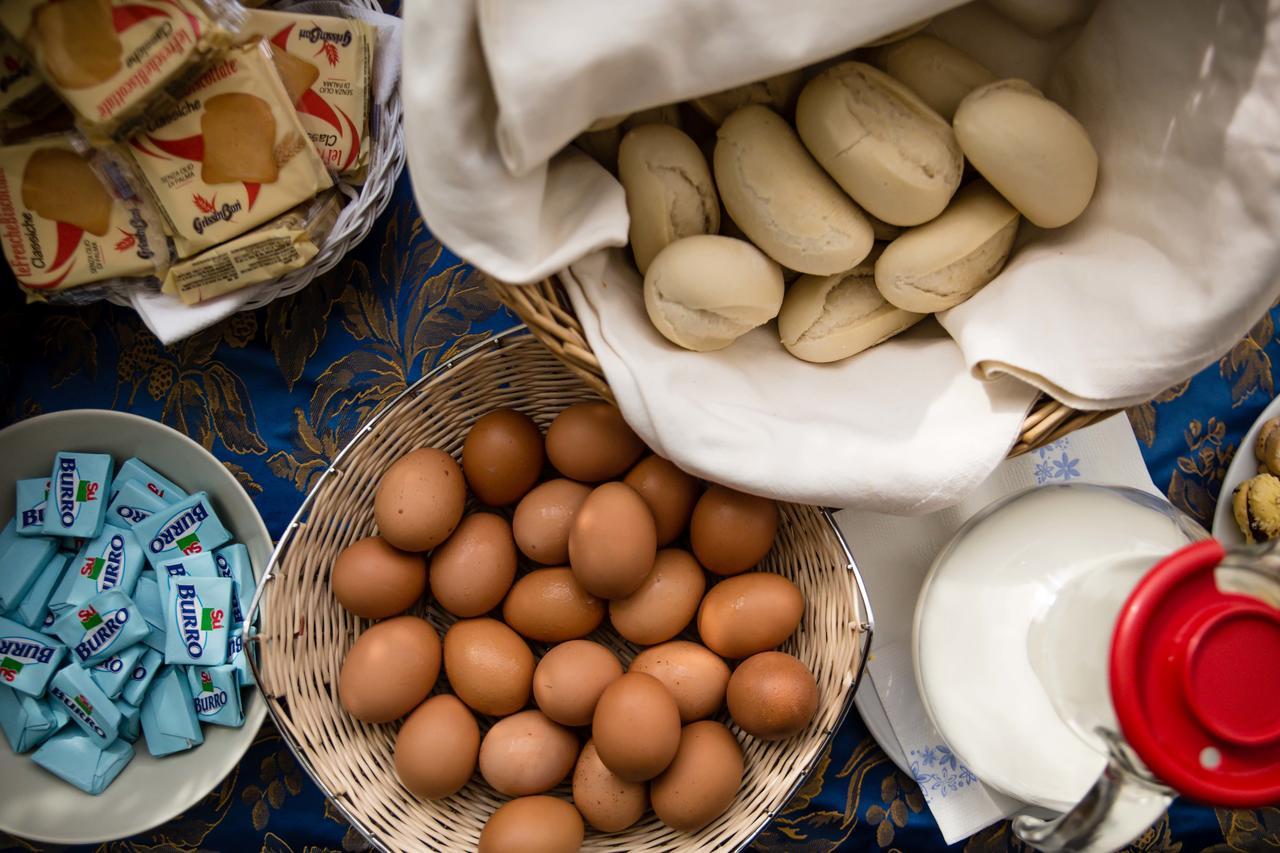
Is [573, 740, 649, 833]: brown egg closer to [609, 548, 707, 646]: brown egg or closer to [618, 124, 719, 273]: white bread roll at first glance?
[609, 548, 707, 646]: brown egg

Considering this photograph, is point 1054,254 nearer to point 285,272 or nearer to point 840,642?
point 840,642

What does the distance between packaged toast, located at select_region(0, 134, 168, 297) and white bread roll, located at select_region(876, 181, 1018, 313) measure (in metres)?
0.54

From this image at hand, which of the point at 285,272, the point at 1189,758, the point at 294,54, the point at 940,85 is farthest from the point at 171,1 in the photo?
the point at 1189,758

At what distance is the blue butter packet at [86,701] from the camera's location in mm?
694

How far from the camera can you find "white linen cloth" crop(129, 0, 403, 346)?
0.69 meters

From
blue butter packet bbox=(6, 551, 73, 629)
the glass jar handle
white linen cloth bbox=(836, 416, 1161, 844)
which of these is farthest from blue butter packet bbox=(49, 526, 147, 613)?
the glass jar handle

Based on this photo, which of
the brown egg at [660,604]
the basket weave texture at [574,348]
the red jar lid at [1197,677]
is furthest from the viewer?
the brown egg at [660,604]

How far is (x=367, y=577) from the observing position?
65 centimetres

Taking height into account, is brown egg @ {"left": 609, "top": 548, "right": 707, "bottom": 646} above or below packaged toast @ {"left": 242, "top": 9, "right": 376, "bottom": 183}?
below

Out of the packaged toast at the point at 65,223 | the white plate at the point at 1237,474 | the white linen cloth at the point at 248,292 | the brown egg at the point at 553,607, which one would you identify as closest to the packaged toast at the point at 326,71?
the white linen cloth at the point at 248,292

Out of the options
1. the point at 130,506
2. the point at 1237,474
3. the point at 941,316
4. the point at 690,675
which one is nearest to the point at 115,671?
the point at 130,506

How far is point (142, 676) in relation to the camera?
712mm

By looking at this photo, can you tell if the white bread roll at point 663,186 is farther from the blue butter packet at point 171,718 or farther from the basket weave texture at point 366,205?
the blue butter packet at point 171,718

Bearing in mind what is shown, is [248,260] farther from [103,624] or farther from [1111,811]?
[1111,811]
